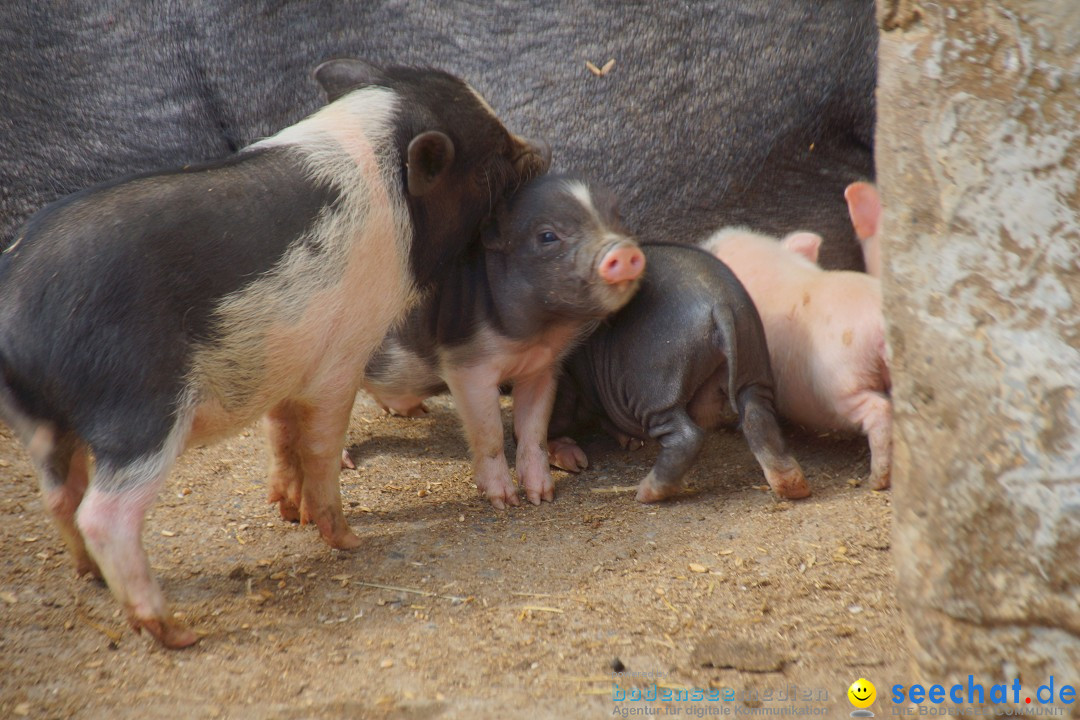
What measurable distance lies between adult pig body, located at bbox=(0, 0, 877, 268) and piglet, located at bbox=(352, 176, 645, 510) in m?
0.78

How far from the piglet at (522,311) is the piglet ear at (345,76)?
526mm

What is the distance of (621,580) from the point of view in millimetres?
2678

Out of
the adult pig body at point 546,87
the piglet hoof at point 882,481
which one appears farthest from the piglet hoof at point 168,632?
the adult pig body at point 546,87

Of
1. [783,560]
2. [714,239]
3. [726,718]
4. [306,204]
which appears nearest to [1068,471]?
[726,718]

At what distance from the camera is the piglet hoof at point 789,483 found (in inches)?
122

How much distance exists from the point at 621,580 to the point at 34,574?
1.48 meters

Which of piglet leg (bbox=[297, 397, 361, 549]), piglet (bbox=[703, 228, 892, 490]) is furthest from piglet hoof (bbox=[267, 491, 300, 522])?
piglet (bbox=[703, 228, 892, 490])

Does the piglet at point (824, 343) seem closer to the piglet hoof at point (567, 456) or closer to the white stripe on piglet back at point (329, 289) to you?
the piglet hoof at point (567, 456)

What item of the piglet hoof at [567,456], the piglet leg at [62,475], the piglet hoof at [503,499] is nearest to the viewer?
the piglet leg at [62,475]

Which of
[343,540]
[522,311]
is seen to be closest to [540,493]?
[522,311]

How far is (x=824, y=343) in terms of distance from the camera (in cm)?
333

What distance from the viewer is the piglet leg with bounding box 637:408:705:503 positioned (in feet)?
10.3

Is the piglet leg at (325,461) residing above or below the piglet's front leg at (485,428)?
above

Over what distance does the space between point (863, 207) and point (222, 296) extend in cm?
230
